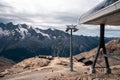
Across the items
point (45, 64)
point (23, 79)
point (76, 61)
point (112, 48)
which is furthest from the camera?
A: point (112, 48)

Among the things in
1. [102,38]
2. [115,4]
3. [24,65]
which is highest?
[115,4]

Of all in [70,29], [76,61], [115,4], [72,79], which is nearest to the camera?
[115,4]

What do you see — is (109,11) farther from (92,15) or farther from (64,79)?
(64,79)

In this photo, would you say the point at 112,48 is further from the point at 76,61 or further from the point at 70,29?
the point at 70,29

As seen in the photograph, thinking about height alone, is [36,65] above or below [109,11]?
below

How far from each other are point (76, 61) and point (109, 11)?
47271 millimetres

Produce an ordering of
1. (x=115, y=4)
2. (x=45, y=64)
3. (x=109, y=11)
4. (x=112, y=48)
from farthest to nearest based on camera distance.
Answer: (x=112, y=48) → (x=45, y=64) → (x=109, y=11) → (x=115, y=4)

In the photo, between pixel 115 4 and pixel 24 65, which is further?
pixel 24 65

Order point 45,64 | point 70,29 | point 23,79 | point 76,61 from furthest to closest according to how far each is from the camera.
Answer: point 76,61
point 45,64
point 70,29
point 23,79

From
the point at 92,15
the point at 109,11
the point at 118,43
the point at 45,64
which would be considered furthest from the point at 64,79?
the point at 118,43

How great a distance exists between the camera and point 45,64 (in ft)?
188

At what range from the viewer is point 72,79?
88.1 feet

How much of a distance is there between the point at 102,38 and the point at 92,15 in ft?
33.9

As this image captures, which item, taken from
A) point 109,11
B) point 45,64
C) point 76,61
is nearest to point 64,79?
point 109,11
